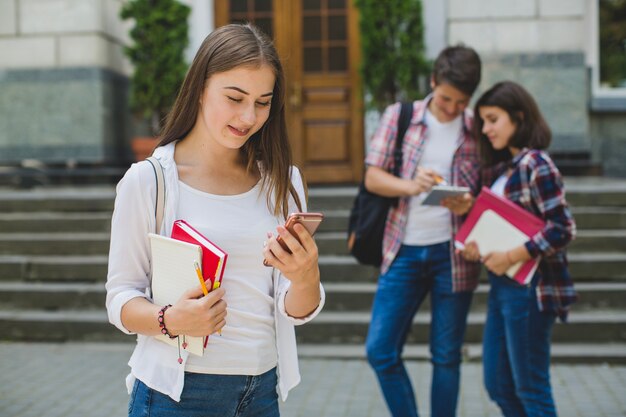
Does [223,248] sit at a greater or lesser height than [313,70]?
lesser

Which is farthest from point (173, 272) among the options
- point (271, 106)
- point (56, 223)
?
point (56, 223)

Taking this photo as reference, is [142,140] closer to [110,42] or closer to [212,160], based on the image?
[110,42]

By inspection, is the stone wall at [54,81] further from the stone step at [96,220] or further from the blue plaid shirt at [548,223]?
the blue plaid shirt at [548,223]

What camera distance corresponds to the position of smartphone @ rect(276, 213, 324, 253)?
187 cm

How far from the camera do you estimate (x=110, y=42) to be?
31.7 feet

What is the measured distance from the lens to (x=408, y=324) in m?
3.83

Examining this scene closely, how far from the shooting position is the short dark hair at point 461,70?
Result: 3.66 m

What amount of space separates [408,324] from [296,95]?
6258 mm

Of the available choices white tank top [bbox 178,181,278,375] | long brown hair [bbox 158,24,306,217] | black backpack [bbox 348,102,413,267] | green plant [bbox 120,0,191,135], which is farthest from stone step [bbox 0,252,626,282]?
white tank top [bbox 178,181,278,375]

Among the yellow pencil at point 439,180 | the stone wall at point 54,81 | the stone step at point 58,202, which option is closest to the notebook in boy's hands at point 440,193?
the yellow pencil at point 439,180

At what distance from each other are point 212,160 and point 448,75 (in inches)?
73.2

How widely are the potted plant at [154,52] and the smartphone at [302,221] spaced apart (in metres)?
7.52

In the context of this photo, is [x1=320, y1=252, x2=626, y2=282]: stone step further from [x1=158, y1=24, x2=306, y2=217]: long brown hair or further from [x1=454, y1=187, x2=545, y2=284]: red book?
[x1=158, y1=24, x2=306, y2=217]: long brown hair

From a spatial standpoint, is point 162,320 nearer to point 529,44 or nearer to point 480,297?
point 480,297
